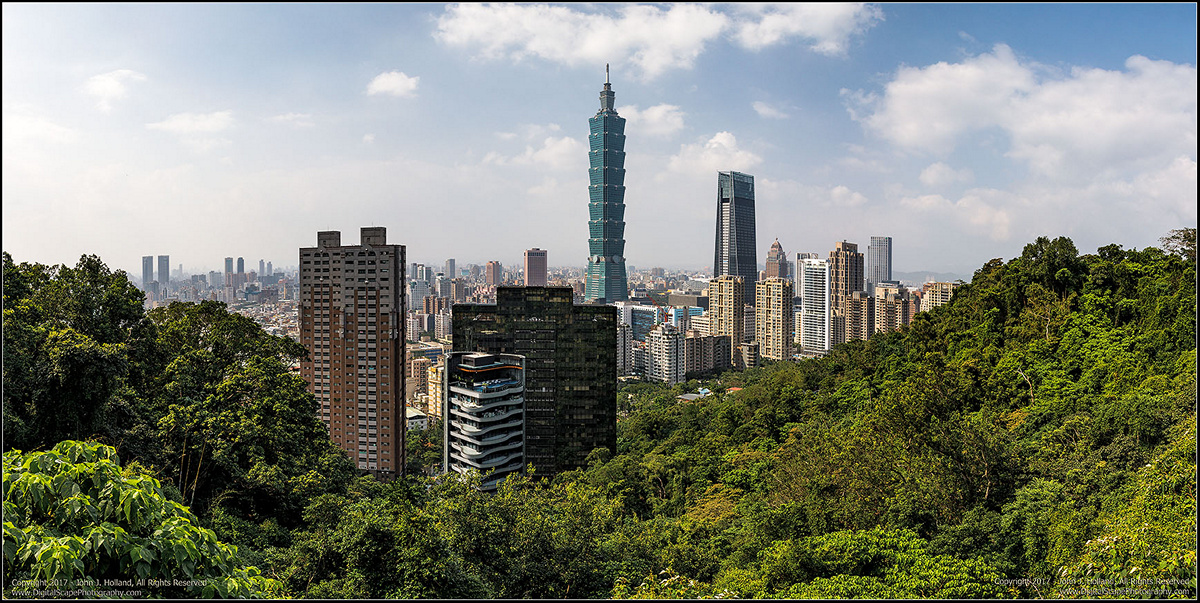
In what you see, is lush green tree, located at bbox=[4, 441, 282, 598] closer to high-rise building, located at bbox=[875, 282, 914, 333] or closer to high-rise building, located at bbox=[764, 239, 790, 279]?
high-rise building, located at bbox=[875, 282, 914, 333]

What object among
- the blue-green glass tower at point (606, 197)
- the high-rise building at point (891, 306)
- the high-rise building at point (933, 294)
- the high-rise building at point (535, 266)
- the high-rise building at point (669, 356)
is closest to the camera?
the high-rise building at point (933, 294)

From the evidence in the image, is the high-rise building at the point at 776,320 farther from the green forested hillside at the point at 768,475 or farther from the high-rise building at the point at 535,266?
the green forested hillside at the point at 768,475

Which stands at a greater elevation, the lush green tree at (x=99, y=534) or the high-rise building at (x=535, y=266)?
the high-rise building at (x=535, y=266)

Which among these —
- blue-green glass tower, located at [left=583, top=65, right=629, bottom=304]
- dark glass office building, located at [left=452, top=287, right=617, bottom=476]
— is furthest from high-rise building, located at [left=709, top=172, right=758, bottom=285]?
dark glass office building, located at [left=452, top=287, right=617, bottom=476]

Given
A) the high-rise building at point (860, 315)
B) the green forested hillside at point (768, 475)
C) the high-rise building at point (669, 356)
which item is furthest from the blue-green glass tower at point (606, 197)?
the green forested hillside at point (768, 475)

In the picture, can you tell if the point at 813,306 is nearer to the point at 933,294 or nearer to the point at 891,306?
the point at 891,306

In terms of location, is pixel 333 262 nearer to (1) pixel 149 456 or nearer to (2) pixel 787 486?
(1) pixel 149 456
